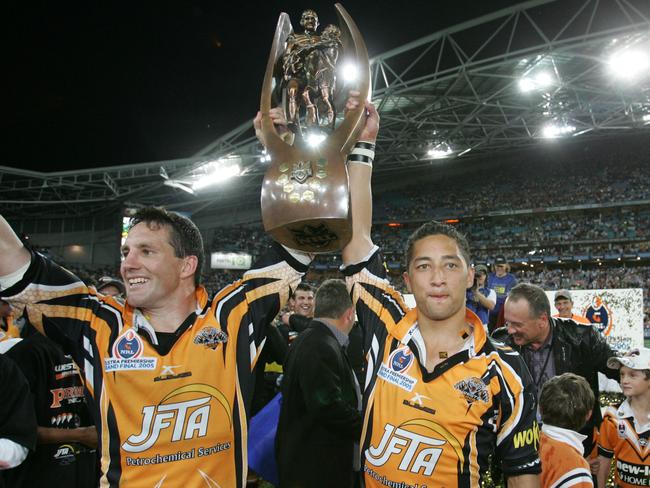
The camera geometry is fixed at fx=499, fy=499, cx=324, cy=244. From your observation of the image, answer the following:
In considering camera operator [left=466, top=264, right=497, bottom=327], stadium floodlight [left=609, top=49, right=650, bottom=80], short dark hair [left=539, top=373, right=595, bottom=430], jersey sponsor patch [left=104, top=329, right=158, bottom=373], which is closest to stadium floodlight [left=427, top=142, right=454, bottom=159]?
stadium floodlight [left=609, top=49, right=650, bottom=80]

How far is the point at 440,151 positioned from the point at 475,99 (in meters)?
6.24

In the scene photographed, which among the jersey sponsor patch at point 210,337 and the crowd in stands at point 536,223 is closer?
the jersey sponsor patch at point 210,337

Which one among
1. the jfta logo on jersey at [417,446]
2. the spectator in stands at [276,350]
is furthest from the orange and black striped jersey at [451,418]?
the spectator in stands at [276,350]

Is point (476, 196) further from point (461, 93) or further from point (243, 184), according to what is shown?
point (243, 184)

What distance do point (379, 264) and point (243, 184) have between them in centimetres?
2528

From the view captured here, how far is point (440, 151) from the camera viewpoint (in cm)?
2662

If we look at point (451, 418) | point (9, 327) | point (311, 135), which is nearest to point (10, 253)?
point (311, 135)

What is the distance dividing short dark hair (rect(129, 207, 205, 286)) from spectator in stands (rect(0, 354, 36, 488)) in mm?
998

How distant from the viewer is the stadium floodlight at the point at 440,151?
A: 2634 centimetres

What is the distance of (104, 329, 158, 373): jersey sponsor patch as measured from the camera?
1891mm

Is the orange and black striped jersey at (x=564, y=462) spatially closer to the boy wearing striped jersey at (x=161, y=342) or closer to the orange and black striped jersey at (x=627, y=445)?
the orange and black striped jersey at (x=627, y=445)

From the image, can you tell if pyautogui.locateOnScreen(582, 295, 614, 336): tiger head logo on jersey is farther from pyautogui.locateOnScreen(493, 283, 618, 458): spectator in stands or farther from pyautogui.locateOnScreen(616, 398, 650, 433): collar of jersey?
pyautogui.locateOnScreen(616, 398, 650, 433): collar of jersey

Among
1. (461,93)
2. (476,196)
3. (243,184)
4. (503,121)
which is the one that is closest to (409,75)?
(461,93)

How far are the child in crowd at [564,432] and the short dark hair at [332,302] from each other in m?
1.24
